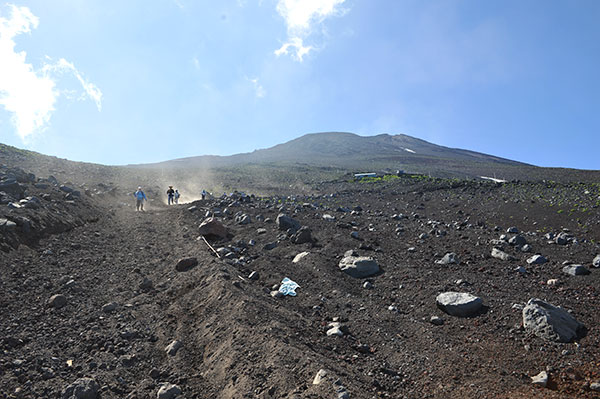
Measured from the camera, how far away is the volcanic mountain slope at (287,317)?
14.3 feet

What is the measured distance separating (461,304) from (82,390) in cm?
591

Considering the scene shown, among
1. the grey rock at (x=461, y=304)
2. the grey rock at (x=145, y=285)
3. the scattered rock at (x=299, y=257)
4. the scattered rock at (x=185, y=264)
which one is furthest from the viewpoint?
the scattered rock at (x=299, y=257)

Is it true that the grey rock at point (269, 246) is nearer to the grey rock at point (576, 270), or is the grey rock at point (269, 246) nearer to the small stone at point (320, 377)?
the small stone at point (320, 377)

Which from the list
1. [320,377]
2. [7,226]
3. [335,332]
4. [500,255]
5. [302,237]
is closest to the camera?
[320,377]

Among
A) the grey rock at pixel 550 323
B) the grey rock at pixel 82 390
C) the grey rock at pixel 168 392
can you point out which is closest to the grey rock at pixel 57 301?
the grey rock at pixel 82 390

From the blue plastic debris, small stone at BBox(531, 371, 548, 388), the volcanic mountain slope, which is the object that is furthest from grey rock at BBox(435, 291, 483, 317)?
the blue plastic debris

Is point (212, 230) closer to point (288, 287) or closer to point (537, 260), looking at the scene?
point (288, 287)

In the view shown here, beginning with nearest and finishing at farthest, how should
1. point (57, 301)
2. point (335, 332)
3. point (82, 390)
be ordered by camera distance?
1. point (82, 390)
2. point (335, 332)
3. point (57, 301)

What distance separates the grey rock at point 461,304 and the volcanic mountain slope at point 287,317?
0.46 ft

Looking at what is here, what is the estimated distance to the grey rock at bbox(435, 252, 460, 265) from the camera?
838 centimetres

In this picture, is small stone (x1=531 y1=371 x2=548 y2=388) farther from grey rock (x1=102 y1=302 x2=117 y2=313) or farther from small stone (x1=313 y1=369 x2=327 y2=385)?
grey rock (x1=102 y1=302 x2=117 y2=313)

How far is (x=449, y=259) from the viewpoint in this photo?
8445mm

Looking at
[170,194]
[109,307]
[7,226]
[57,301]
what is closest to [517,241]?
[109,307]

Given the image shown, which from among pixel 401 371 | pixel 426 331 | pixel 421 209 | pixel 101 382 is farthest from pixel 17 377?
pixel 421 209
